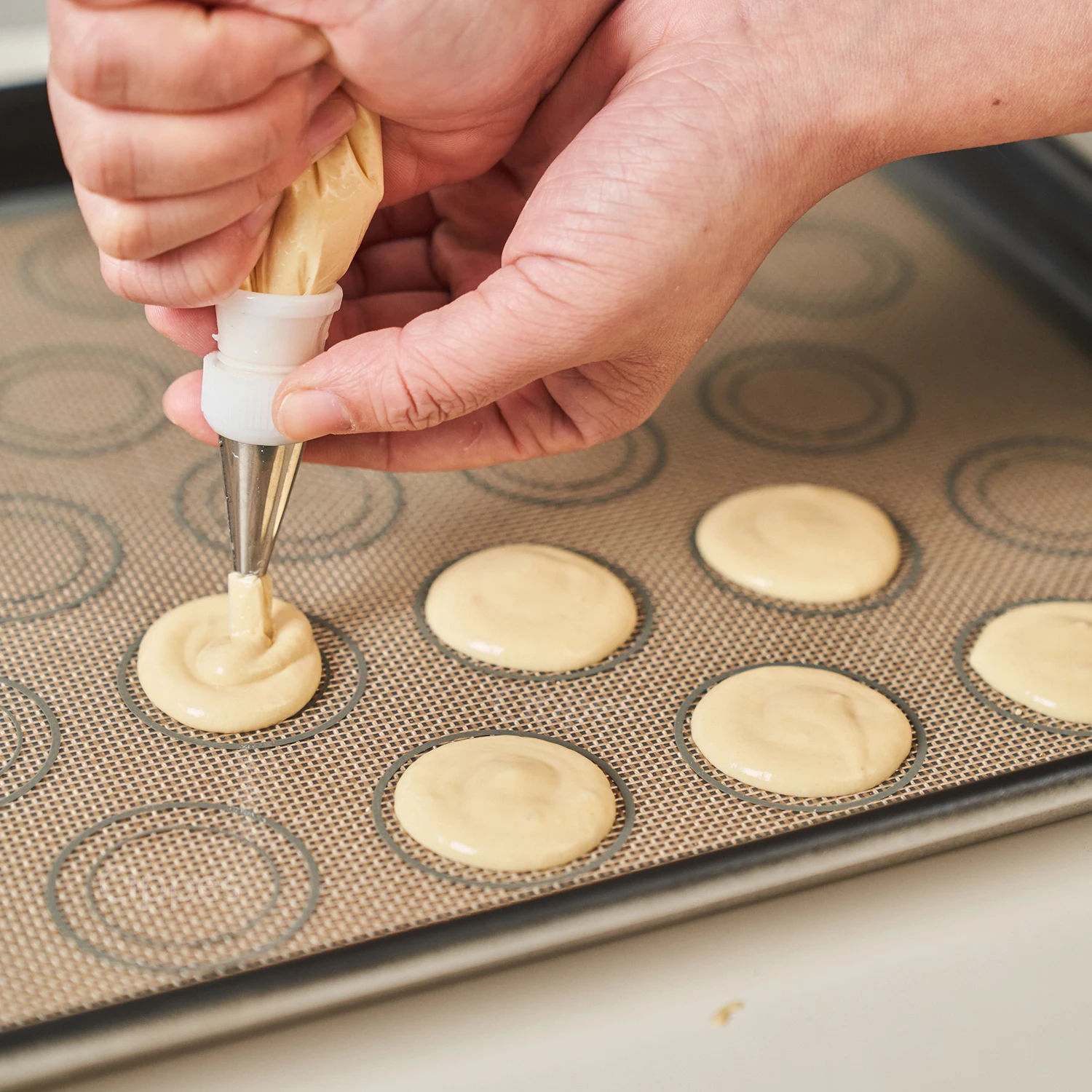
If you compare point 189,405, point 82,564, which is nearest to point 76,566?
point 82,564

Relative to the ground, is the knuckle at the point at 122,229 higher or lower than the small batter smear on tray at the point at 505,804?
higher

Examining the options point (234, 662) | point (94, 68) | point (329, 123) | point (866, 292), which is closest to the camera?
point (94, 68)

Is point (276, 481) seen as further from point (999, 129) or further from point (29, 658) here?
point (999, 129)

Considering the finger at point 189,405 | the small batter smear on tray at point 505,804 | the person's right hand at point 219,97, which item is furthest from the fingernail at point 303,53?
the small batter smear on tray at point 505,804

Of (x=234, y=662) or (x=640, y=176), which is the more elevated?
(x=640, y=176)

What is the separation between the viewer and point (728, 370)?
1.08 meters

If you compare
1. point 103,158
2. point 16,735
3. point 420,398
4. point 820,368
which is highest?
point 103,158

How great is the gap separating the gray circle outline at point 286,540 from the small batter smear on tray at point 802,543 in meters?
0.21

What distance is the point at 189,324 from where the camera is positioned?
795 millimetres

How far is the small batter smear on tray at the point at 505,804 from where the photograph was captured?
67 centimetres

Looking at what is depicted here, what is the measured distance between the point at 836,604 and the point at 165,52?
516mm

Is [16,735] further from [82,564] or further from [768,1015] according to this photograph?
[768,1015]

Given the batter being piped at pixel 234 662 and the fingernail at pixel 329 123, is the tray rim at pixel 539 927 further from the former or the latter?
the fingernail at pixel 329 123

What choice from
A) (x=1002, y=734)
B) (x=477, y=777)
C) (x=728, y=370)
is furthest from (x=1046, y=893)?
(x=728, y=370)
